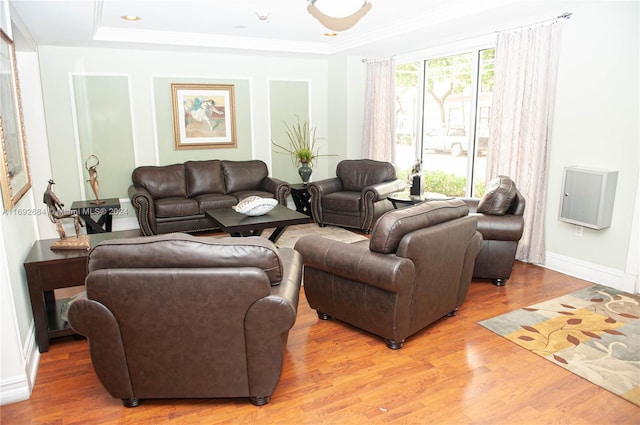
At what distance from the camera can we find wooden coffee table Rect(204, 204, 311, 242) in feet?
14.0

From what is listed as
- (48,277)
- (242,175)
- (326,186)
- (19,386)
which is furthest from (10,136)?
(326,186)

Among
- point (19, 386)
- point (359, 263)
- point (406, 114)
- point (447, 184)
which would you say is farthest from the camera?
point (406, 114)

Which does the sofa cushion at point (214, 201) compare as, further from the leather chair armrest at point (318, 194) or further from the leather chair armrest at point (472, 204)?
the leather chair armrest at point (472, 204)

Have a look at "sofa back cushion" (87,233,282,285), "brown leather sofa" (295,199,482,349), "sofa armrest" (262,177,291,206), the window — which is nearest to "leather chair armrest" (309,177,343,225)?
"sofa armrest" (262,177,291,206)

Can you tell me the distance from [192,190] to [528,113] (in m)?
4.28

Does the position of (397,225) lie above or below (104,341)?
above

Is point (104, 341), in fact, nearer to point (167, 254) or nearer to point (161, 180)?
point (167, 254)

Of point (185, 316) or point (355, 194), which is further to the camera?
point (355, 194)

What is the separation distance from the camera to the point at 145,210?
5422mm

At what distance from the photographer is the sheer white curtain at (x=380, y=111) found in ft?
21.3

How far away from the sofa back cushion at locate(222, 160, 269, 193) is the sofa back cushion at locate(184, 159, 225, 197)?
0.10 meters

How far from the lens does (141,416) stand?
2.30 meters

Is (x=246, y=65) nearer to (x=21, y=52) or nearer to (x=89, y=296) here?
(x=21, y=52)

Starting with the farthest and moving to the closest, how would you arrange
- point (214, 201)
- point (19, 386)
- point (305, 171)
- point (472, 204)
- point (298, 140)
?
1. point (298, 140)
2. point (305, 171)
3. point (214, 201)
4. point (472, 204)
5. point (19, 386)
